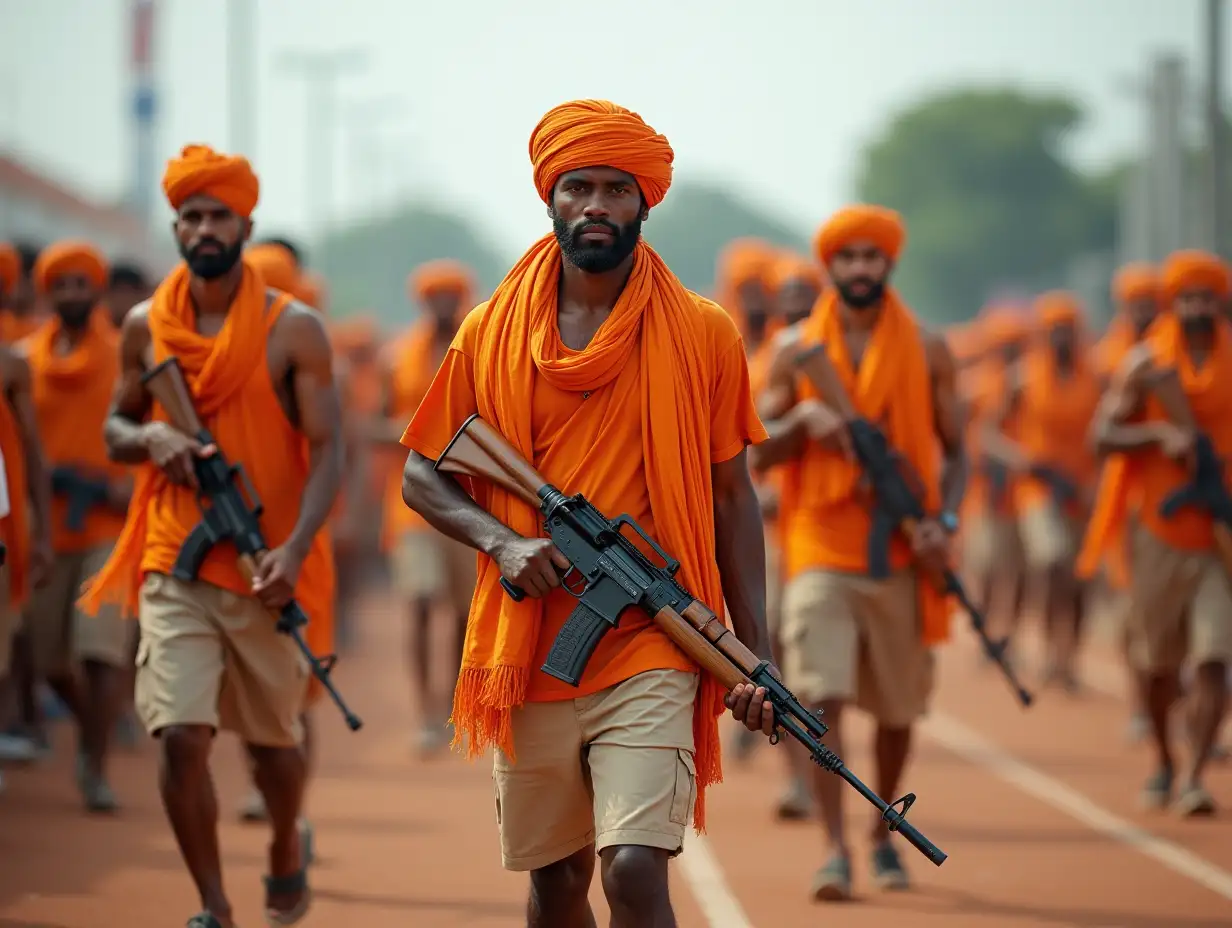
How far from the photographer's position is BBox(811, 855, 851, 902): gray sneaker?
894cm

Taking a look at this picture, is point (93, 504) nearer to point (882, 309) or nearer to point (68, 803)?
point (68, 803)

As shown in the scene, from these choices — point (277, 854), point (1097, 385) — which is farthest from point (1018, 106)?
point (277, 854)

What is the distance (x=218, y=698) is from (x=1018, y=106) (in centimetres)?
13721

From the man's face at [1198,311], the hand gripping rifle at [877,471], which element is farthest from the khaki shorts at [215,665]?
the man's face at [1198,311]

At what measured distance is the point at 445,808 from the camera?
11.5m

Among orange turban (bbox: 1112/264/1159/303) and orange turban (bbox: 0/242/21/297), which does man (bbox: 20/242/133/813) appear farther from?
orange turban (bbox: 1112/264/1159/303)

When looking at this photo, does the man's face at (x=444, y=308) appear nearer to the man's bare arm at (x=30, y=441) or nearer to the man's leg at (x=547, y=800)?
the man's bare arm at (x=30, y=441)

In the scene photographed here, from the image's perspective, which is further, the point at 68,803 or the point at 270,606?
the point at 68,803

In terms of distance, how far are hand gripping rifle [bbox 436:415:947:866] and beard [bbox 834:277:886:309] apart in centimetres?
365

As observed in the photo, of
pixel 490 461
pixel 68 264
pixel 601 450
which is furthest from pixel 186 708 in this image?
pixel 68 264

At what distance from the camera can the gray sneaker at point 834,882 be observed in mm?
8938

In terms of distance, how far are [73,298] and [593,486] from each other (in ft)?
20.2

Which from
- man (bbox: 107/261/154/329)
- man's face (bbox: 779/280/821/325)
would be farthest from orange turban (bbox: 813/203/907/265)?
man (bbox: 107/261/154/329)

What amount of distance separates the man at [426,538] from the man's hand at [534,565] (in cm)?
725
